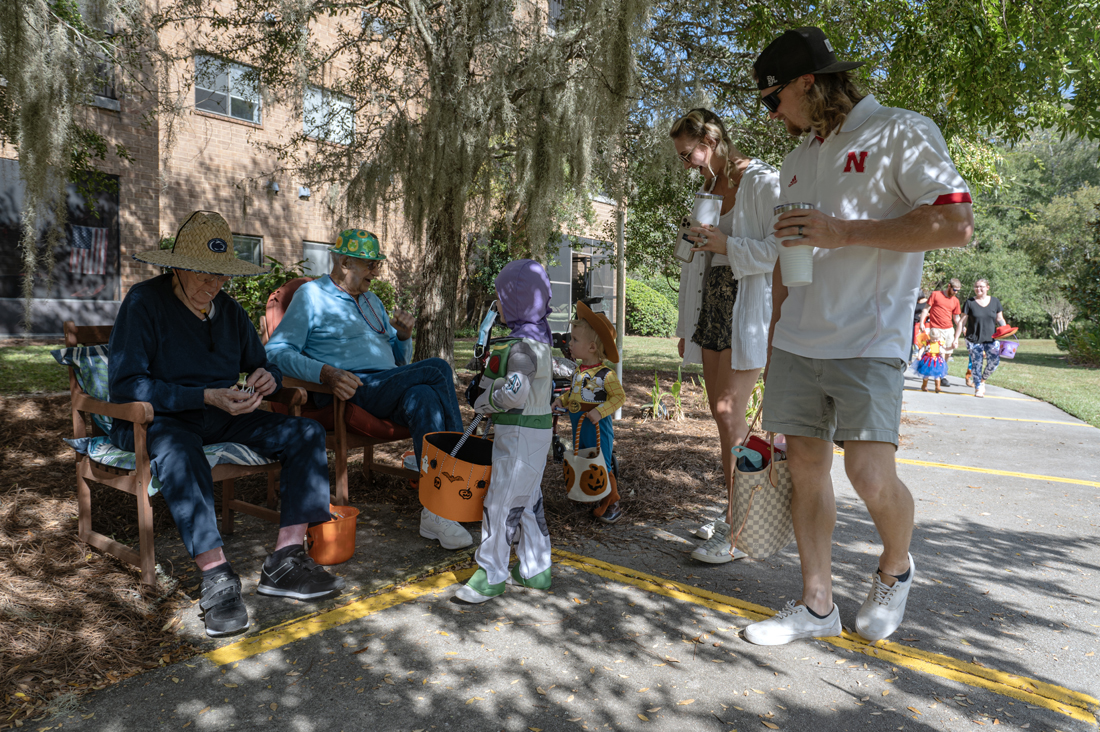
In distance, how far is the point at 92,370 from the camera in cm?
338

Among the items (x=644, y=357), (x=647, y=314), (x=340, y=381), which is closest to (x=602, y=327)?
(x=340, y=381)

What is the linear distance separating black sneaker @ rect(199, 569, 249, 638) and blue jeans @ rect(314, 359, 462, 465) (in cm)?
123

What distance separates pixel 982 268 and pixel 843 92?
36.6 metres

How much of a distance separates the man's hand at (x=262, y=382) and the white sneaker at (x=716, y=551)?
2187 mm

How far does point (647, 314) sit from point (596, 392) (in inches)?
830

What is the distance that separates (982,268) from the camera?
1325 inches

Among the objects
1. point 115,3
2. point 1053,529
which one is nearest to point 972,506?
point 1053,529

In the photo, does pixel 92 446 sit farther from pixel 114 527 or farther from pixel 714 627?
pixel 714 627

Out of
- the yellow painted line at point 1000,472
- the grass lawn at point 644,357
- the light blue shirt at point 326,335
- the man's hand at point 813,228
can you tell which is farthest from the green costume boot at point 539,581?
the grass lawn at point 644,357

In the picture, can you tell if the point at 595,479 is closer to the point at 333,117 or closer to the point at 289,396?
the point at 289,396

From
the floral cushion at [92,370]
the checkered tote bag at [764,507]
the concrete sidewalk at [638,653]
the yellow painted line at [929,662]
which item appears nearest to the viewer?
the concrete sidewalk at [638,653]

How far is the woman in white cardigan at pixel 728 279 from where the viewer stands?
320 cm

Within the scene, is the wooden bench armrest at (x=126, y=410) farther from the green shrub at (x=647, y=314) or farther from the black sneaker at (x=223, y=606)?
the green shrub at (x=647, y=314)

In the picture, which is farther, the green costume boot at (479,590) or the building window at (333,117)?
the building window at (333,117)
